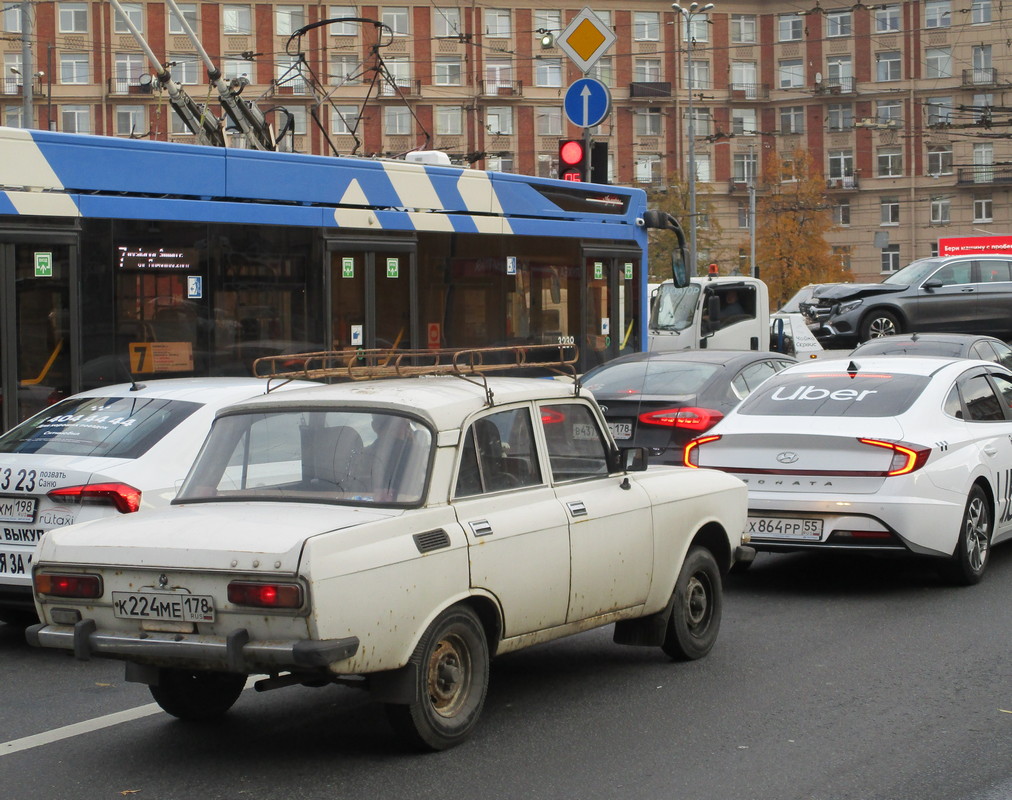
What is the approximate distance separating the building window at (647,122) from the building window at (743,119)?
518 centimetres

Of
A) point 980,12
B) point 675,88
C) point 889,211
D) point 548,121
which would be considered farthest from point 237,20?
point 980,12

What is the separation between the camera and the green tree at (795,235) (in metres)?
75.1

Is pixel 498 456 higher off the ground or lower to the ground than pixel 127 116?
lower

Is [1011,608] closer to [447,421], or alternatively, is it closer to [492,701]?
[492,701]

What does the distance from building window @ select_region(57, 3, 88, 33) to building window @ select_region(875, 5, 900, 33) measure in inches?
1689

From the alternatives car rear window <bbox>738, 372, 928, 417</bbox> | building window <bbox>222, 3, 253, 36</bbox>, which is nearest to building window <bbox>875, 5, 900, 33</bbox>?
building window <bbox>222, 3, 253, 36</bbox>

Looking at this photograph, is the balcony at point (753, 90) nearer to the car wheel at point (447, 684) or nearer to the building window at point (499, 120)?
the building window at point (499, 120)

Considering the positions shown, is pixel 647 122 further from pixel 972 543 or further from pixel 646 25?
pixel 972 543

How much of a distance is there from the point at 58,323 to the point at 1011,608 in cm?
702

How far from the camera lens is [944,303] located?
89.2ft

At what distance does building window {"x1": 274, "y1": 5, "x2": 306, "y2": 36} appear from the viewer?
7194cm

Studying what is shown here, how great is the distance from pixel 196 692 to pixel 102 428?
256cm

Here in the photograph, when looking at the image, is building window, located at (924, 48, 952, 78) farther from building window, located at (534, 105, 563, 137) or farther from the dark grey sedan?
the dark grey sedan

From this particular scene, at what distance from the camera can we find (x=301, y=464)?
601cm
